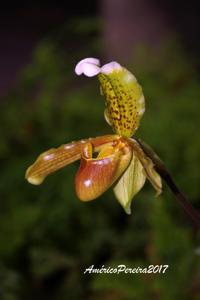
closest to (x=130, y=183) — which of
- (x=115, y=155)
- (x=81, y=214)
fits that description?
(x=115, y=155)

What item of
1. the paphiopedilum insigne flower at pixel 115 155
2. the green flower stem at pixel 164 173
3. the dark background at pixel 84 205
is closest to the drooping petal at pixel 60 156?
the paphiopedilum insigne flower at pixel 115 155

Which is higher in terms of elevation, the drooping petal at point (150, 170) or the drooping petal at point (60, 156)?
the drooping petal at point (60, 156)

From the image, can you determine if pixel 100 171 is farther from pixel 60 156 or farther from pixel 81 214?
pixel 81 214

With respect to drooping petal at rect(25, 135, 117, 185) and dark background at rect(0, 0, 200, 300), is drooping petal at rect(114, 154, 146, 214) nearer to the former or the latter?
drooping petal at rect(25, 135, 117, 185)

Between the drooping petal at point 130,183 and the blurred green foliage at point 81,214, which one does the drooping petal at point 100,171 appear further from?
the blurred green foliage at point 81,214

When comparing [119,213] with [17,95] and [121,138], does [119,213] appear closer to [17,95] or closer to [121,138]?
[17,95]

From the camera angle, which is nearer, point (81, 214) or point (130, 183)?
point (130, 183)

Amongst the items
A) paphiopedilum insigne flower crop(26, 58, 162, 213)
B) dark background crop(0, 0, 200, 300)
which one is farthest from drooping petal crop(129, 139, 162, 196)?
dark background crop(0, 0, 200, 300)
